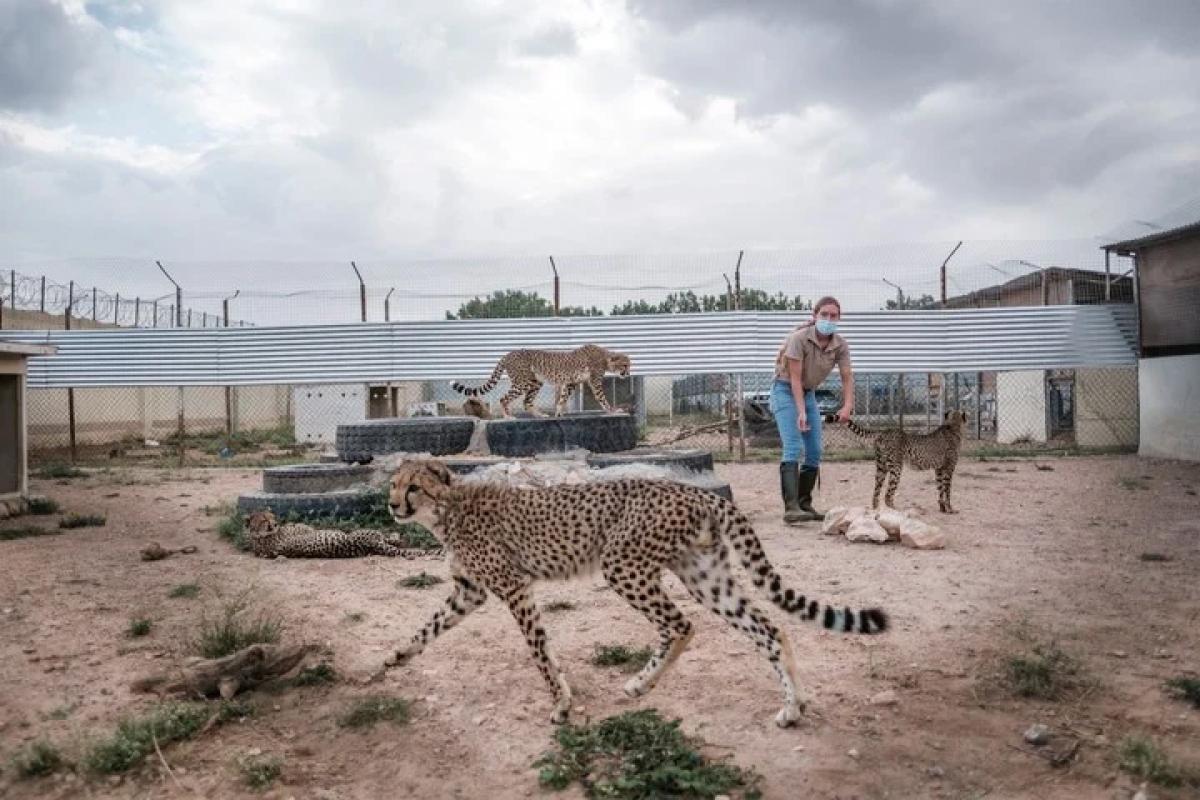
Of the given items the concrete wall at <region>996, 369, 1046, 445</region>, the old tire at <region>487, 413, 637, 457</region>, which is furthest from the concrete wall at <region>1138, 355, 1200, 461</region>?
the old tire at <region>487, 413, 637, 457</region>

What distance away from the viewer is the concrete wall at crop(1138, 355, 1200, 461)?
529 inches

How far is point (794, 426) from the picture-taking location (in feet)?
26.0

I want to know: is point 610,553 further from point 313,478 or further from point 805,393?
point 313,478

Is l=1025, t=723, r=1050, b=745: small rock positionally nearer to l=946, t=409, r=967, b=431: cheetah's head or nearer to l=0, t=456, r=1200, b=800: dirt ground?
l=0, t=456, r=1200, b=800: dirt ground

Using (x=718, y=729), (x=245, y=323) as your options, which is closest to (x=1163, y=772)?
(x=718, y=729)

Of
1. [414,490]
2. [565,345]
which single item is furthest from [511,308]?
[414,490]

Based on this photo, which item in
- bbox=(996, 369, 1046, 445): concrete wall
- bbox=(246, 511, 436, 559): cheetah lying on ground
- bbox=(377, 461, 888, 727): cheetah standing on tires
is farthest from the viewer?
bbox=(996, 369, 1046, 445): concrete wall

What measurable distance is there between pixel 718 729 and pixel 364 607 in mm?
2910

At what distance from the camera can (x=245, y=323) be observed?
16.3 metres

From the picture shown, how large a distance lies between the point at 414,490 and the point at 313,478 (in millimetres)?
5278

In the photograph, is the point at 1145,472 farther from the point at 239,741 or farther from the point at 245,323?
the point at 245,323

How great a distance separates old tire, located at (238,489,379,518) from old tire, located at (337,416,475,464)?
131 centimetres

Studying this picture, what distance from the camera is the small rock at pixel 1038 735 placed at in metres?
3.42

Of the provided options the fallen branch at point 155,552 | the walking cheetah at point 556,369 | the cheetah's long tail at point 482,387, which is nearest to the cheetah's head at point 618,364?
the walking cheetah at point 556,369
